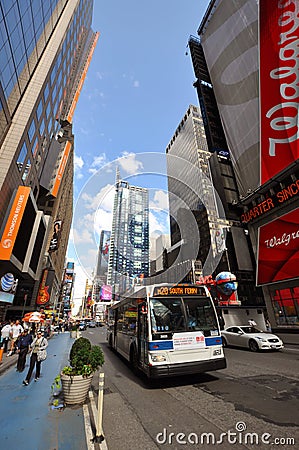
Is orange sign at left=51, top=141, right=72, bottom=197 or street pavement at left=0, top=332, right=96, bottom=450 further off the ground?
orange sign at left=51, top=141, right=72, bottom=197

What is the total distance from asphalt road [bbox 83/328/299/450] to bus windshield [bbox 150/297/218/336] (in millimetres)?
1661

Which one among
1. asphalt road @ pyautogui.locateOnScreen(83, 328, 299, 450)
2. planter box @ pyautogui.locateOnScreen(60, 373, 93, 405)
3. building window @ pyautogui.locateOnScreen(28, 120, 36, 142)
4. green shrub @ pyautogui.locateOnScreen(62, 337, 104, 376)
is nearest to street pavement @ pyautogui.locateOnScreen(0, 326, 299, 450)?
planter box @ pyautogui.locateOnScreen(60, 373, 93, 405)

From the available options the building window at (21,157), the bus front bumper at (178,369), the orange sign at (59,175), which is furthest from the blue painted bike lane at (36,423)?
the orange sign at (59,175)

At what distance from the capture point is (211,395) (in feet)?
18.9

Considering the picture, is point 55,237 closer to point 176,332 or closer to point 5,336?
point 5,336

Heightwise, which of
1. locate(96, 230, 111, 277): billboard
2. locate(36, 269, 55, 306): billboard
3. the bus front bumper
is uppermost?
locate(36, 269, 55, 306): billboard

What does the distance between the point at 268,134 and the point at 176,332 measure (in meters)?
26.6

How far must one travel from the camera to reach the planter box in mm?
5332

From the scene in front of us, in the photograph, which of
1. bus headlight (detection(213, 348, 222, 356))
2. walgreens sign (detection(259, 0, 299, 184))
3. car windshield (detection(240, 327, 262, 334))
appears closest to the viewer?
bus headlight (detection(213, 348, 222, 356))

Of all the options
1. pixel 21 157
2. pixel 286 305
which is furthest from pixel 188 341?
pixel 21 157

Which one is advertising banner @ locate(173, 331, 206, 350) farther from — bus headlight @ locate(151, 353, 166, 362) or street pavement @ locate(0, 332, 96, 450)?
street pavement @ locate(0, 332, 96, 450)

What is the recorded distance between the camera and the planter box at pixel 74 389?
5.33 m

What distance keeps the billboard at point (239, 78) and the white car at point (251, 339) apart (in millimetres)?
20176

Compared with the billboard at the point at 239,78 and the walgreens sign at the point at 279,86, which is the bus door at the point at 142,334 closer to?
the walgreens sign at the point at 279,86
